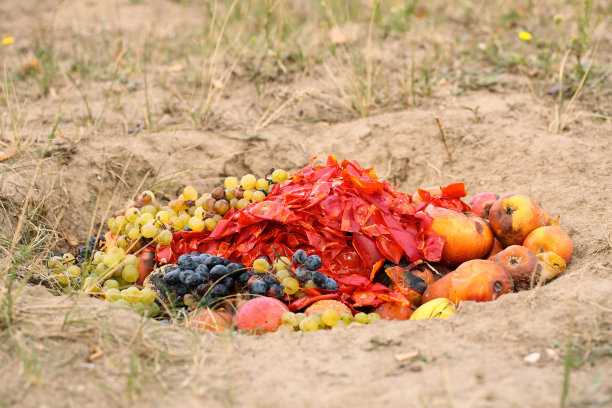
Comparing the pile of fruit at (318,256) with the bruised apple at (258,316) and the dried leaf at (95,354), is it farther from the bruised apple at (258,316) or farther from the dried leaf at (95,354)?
the dried leaf at (95,354)

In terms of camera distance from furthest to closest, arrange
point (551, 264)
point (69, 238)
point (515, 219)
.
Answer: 1. point (69, 238)
2. point (515, 219)
3. point (551, 264)

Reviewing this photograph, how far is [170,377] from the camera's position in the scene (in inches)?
81.7

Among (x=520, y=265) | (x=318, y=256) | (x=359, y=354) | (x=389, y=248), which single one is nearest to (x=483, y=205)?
(x=520, y=265)

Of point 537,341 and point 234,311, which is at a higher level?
point 537,341

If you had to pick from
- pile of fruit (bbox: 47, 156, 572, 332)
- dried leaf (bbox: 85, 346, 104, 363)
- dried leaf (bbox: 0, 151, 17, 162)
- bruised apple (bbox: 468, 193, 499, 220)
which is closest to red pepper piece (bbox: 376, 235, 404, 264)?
pile of fruit (bbox: 47, 156, 572, 332)

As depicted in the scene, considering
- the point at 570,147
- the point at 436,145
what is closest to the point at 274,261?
the point at 436,145

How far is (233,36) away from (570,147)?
3.51m

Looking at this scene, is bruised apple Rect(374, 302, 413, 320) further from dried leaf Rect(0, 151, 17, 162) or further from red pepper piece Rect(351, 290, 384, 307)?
dried leaf Rect(0, 151, 17, 162)

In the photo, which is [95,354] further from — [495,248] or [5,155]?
[5,155]

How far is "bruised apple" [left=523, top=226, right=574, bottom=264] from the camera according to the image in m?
2.96

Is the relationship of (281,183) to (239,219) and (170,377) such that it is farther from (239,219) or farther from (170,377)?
(170,377)

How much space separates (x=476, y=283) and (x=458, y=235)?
1.10 feet

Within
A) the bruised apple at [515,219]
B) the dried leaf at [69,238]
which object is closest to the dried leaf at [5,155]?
the dried leaf at [69,238]

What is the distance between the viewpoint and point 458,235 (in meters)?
2.94
